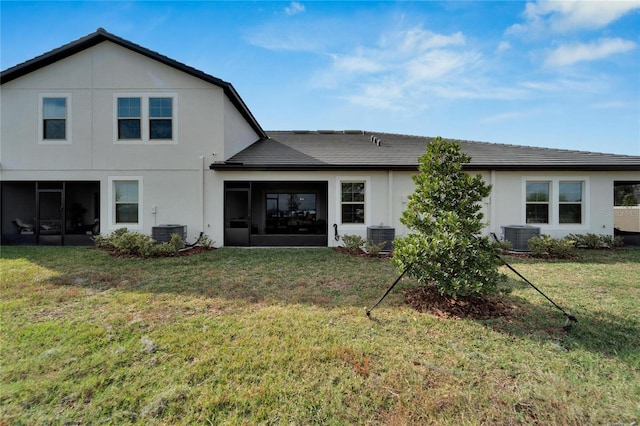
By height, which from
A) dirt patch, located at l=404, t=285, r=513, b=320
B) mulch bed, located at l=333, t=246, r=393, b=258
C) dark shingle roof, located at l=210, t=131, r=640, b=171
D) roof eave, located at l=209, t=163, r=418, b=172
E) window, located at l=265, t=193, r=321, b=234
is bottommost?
dirt patch, located at l=404, t=285, r=513, b=320

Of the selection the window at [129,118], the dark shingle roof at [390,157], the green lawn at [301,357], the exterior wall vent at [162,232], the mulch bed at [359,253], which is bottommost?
the green lawn at [301,357]

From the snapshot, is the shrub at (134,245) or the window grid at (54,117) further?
the window grid at (54,117)

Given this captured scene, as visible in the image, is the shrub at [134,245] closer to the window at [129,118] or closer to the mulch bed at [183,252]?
the mulch bed at [183,252]

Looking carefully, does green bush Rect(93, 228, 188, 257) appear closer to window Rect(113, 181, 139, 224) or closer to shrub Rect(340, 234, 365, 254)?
window Rect(113, 181, 139, 224)

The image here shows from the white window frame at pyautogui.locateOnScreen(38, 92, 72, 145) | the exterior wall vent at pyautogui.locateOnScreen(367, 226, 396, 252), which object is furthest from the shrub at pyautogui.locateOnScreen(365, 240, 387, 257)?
the white window frame at pyautogui.locateOnScreen(38, 92, 72, 145)

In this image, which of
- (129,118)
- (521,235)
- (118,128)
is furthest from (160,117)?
(521,235)

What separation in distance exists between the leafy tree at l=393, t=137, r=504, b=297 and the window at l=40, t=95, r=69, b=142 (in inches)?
492

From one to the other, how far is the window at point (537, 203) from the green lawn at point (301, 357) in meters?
4.97

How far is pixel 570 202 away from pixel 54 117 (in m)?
19.4

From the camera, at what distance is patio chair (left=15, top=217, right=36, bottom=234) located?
34.2 feet

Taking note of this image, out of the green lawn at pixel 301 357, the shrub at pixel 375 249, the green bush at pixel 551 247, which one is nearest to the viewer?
the green lawn at pixel 301 357

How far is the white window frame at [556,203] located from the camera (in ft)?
31.4

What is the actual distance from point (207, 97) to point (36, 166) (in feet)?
22.5

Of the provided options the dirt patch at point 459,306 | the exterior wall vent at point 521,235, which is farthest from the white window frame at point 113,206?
the exterior wall vent at point 521,235
